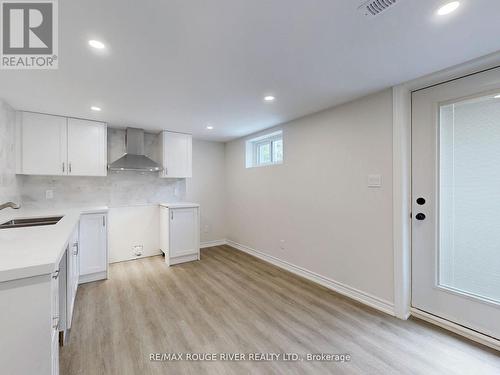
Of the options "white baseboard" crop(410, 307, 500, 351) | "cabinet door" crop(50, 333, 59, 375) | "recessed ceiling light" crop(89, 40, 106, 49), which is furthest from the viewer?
"white baseboard" crop(410, 307, 500, 351)

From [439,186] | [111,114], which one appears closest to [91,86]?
[111,114]

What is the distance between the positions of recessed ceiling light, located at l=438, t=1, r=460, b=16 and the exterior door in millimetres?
930

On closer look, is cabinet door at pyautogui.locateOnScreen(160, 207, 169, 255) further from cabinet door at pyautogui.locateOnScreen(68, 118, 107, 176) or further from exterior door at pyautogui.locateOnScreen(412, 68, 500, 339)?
exterior door at pyautogui.locateOnScreen(412, 68, 500, 339)

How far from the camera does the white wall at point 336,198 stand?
2287 mm

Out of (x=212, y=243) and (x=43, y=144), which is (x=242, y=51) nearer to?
(x=43, y=144)

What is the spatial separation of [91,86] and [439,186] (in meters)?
3.45

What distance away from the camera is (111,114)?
3002 mm

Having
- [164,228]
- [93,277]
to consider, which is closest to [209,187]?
[164,228]

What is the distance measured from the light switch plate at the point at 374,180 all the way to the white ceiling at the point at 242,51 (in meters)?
0.90

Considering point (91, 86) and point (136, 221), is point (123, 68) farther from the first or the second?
point (136, 221)

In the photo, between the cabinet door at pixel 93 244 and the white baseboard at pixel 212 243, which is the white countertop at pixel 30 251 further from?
the white baseboard at pixel 212 243

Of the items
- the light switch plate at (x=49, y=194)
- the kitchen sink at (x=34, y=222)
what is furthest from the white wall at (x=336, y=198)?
the light switch plate at (x=49, y=194)

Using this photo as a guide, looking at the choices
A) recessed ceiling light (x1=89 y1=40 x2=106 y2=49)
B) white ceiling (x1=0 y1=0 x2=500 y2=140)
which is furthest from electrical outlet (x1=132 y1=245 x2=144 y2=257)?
recessed ceiling light (x1=89 y1=40 x2=106 y2=49)

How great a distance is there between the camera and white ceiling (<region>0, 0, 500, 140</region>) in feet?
4.07
